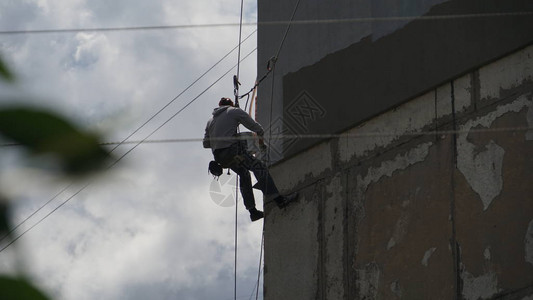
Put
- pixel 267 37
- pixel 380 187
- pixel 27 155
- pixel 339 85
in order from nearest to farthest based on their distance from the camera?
pixel 27 155 < pixel 380 187 < pixel 339 85 < pixel 267 37

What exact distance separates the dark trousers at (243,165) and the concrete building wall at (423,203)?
249mm

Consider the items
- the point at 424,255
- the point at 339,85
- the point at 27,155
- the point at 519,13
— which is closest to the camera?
the point at 27,155

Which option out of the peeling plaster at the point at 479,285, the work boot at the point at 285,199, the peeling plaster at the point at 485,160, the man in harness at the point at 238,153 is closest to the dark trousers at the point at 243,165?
the man in harness at the point at 238,153

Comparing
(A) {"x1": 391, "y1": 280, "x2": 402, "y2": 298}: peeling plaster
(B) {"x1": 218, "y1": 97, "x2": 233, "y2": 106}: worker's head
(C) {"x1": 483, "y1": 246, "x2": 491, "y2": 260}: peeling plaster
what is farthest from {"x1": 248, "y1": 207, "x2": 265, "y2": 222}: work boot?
(C) {"x1": 483, "y1": 246, "x2": 491, "y2": 260}: peeling plaster

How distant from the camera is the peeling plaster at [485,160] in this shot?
6.03 metres

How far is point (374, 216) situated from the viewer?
23.1 ft

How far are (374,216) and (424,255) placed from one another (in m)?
0.67

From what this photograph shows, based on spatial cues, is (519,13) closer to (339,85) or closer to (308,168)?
(339,85)

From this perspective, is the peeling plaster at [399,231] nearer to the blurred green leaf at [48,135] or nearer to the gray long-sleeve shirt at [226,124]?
the gray long-sleeve shirt at [226,124]

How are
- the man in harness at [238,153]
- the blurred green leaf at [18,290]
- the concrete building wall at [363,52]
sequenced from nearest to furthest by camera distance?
the blurred green leaf at [18,290], the concrete building wall at [363,52], the man in harness at [238,153]

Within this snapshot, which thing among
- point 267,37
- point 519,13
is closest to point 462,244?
point 519,13

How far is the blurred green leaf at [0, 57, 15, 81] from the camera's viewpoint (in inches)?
22.8

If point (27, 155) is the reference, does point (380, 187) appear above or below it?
above

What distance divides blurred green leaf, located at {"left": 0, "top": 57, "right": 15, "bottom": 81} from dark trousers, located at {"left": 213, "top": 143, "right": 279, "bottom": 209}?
24.7 feet
